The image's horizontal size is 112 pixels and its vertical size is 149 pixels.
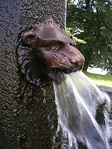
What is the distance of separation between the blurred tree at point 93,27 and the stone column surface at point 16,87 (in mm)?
16704

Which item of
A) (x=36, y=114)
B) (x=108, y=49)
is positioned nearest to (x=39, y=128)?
(x=36, y=114)

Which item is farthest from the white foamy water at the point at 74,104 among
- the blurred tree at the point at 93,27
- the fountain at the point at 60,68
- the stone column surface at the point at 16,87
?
the blurred tree at the point at 93,27

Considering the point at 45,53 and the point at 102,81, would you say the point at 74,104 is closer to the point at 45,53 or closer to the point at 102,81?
the point at 45,53

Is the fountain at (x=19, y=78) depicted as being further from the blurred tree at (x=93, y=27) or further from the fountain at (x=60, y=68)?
the blurred tree at (x=93, y=27)

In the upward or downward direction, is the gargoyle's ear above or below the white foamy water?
above

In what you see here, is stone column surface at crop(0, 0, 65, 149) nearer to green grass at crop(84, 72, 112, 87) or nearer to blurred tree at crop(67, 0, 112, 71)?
green grass at crop(84, 72, 112, 87)

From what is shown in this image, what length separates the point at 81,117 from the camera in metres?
1.64

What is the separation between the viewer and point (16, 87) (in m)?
1.33

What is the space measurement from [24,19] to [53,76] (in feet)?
0.96

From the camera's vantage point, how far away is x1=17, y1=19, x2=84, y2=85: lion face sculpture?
3.78ft

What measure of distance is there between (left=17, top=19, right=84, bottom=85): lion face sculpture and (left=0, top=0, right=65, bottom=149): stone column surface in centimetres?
4

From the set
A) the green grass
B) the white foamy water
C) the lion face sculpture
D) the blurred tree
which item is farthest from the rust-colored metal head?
the blurred tree

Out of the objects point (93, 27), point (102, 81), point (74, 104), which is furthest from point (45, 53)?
point (93, 27)

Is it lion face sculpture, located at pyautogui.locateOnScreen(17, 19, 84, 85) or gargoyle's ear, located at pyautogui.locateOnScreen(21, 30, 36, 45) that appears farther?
gargoyle's ear, located at pyautogui.locateOnScreen(21, 30, 36, 45)
